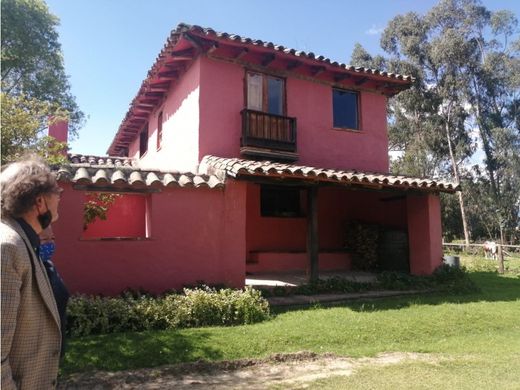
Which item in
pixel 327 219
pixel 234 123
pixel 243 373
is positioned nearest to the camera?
pixel 243 373

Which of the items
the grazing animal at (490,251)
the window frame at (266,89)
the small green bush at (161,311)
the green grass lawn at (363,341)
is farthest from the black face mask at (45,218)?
the grazing animal at (490,251)

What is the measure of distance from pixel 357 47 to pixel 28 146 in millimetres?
29383

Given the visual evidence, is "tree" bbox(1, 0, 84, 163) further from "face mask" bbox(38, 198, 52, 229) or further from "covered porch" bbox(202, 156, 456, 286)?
"face mask" bbox(38, 198, 52, 229)

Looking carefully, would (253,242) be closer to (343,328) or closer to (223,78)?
(223,78)

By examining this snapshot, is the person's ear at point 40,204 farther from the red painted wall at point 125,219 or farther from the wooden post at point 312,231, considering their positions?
the red painted wall at point 125,219

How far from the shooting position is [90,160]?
14.4 metres

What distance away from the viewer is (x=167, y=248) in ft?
27.3

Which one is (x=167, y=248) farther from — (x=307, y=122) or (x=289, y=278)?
(x=307, y=122)

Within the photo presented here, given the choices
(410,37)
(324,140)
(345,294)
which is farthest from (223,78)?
(410,37)

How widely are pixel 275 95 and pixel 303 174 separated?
377 cm

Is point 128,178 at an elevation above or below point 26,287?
above

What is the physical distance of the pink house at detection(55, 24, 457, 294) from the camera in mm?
8062

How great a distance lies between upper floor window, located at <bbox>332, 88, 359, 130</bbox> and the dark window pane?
187 centimetres

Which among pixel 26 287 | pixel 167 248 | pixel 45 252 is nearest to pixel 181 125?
pixel 167 248
